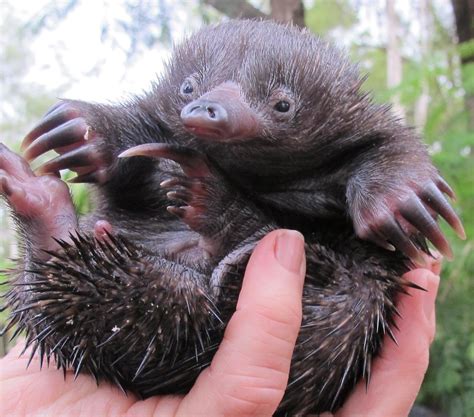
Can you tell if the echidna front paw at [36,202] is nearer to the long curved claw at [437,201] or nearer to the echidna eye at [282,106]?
the echidna eye at [282,106]

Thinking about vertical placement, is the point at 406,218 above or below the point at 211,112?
below

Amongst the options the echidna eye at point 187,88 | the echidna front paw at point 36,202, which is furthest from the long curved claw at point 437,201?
the echidna front paw at point 36,202

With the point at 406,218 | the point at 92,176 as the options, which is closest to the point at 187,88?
the point at 92,176

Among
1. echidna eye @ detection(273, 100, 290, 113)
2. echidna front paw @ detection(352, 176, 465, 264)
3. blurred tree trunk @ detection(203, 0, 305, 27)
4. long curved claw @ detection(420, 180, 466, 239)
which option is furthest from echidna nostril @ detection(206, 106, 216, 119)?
blurred tree trunk @ detection(203, 0, 305, 27)

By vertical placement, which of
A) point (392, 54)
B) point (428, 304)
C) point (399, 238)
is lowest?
point (392, 54)

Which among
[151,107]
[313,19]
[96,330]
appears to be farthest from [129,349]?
[313,19]

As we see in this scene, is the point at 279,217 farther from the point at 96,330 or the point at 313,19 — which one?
the point at 313,19

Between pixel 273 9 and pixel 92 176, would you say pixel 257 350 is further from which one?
pixel 273 9
